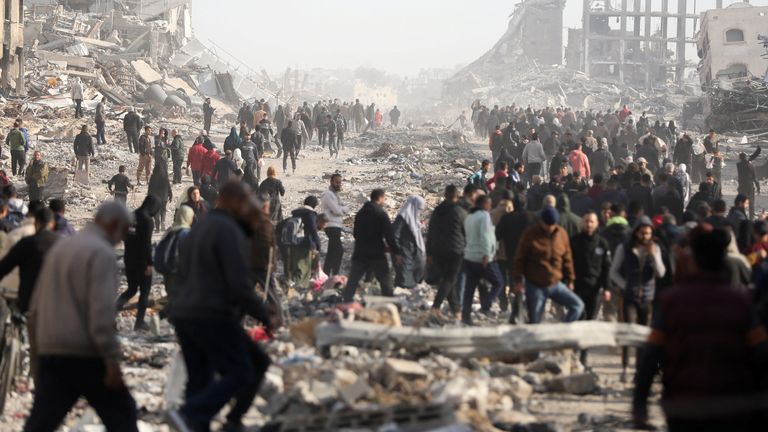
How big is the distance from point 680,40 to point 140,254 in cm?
9189

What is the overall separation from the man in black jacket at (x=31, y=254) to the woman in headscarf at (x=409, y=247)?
192 inches

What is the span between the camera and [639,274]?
10.4 meters

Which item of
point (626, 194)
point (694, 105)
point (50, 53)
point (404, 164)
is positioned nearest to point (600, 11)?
point (694, 105)

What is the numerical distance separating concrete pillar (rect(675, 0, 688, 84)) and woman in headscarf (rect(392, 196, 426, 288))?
8770cm

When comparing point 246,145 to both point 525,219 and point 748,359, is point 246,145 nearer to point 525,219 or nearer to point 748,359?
point 525,219

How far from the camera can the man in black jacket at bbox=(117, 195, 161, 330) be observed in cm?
1228

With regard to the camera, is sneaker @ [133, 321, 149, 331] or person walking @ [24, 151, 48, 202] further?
person walking @ [24, 151, 48, 202]

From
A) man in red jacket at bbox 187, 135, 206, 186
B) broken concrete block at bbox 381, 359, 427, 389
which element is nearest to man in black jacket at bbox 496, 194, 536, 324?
broken concrete block at bbox 381, 359, 427, 389

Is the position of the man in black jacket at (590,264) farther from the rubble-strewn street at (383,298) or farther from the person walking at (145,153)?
the person walking at (145,153)

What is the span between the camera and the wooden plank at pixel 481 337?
8359 mm

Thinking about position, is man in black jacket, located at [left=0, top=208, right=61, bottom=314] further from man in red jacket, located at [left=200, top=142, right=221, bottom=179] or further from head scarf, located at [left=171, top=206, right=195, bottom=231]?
man in red jacket, located at [left=200, top=142, right=221, bottom=179]

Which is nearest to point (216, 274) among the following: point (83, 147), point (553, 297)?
point (553, 297)

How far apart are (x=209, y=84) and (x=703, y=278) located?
51625 millimetres

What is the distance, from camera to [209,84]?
184 ft
